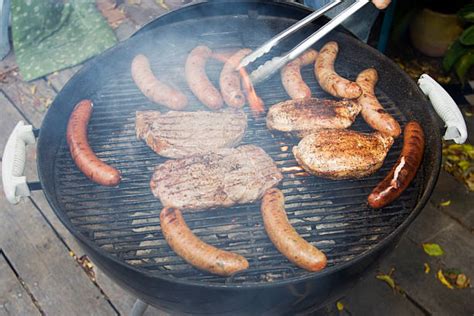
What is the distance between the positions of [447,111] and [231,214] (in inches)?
51.5

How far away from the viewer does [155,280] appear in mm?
2062

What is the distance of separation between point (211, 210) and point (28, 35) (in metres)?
4.32

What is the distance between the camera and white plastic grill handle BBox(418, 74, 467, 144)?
8.65ft

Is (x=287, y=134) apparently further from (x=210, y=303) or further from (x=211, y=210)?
(x=210, y=303)

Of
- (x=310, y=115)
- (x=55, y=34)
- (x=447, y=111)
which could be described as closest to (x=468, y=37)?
(x=447, y=111)

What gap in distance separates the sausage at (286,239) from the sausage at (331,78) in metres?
0.85

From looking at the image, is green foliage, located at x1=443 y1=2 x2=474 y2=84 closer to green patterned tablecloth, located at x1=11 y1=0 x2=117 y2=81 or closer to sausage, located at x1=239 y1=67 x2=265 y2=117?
sausage, located at x1=239 y1=67 x2=265 y2=117

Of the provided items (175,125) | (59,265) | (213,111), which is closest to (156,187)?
(175,125)

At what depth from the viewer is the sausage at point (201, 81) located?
9.64ft

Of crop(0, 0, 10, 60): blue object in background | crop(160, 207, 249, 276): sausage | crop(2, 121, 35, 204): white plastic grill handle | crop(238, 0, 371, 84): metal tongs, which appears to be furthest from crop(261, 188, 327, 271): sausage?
crop(0, 0, 10, 60): blue object in background

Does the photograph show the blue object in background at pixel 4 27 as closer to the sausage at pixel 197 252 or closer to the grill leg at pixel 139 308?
the grill leg at pixel 139 308

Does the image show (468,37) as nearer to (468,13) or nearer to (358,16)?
(468,13)

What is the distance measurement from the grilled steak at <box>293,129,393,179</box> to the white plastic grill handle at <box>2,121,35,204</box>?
141 cm

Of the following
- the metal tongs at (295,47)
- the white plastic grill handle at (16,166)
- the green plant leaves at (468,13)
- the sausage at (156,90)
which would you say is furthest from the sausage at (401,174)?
the green plant leaves at (468,13)
